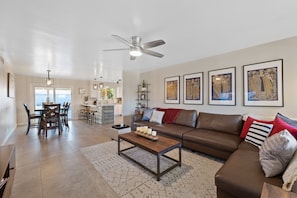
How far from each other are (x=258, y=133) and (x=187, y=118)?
1.66 m

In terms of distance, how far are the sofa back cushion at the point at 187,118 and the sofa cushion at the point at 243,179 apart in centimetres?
193

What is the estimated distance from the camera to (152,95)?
5398 millimetres

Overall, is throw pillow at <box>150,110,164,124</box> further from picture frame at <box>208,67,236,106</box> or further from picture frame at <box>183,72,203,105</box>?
picture frame at <box>208,67,236,106</box>

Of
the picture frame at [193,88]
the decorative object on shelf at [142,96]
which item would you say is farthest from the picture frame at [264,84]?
the decorative object on shelf at [142,96]

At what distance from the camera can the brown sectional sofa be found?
132 cm

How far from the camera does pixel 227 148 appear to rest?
241 cm

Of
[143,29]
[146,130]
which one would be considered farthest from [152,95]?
[143,29]

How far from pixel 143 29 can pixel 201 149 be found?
2501 millimetres

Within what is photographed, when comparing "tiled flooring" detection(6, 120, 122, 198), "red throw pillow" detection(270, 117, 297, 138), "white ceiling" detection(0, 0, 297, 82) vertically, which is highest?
"white ceiling" detection(0, 0, 297, 82)

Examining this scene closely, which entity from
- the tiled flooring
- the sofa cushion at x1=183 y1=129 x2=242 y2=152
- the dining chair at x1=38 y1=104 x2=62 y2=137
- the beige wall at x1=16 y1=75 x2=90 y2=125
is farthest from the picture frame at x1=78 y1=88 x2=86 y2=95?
the sofa cushion at x1=183 y1=129 x2=242 y2=152

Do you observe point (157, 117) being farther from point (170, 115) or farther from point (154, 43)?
point (154, 43)

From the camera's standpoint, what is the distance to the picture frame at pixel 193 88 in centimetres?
389

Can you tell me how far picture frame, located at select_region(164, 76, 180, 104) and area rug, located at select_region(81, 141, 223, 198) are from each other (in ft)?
6.42

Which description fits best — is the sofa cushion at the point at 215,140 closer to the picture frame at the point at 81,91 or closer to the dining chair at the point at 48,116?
the dining chair at the point at 48,116
